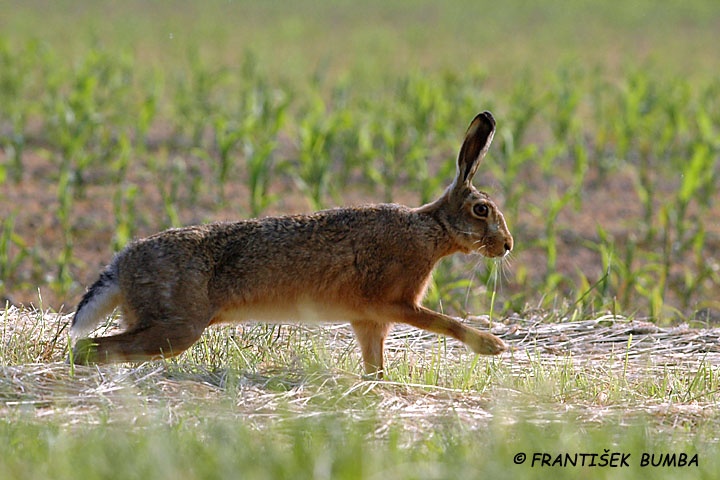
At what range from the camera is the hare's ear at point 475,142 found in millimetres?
5863

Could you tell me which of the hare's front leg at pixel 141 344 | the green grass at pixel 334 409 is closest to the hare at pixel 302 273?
the hare's front leg at pixel 141 344

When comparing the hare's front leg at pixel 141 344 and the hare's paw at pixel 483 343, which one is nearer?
the hare's front leg at pixel 141 344

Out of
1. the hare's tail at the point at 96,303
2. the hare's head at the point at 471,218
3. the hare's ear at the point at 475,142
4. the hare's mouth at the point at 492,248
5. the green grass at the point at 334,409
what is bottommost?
the green grass at the point at 334,409

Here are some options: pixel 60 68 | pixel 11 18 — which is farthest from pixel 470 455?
pixel 11 18

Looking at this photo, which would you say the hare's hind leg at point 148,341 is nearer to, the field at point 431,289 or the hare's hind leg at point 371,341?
the field at point 431,289

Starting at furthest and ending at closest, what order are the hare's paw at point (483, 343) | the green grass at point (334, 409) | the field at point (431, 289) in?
1. the hare's paw at point (483, 343)
2. the field at point (431, 289)
3. the green grass at point (334, 409)

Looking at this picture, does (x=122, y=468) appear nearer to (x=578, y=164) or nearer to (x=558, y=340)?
(x=558, y=340)

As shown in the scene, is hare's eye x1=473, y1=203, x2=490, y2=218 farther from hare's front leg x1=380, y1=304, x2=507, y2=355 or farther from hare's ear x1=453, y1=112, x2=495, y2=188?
hare's front leg x1=380, y1=304, x2=507, y2=355

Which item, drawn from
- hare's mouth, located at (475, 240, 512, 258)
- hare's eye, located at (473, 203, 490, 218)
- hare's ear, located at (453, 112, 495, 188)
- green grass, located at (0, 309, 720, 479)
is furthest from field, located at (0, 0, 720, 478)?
hare's ear, located at (453, 112, 495, 188)

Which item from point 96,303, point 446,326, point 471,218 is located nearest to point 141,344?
point 96,303

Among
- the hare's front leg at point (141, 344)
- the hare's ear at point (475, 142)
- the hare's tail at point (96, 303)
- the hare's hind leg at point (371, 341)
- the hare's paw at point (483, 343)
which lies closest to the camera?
the hare's front leg at point (141, 344)

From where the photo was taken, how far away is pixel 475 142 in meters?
5.88

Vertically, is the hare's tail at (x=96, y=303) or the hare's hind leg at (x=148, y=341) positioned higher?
the hare's tail at (x=96, y=303)

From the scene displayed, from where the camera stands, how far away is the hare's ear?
586 centimetres
